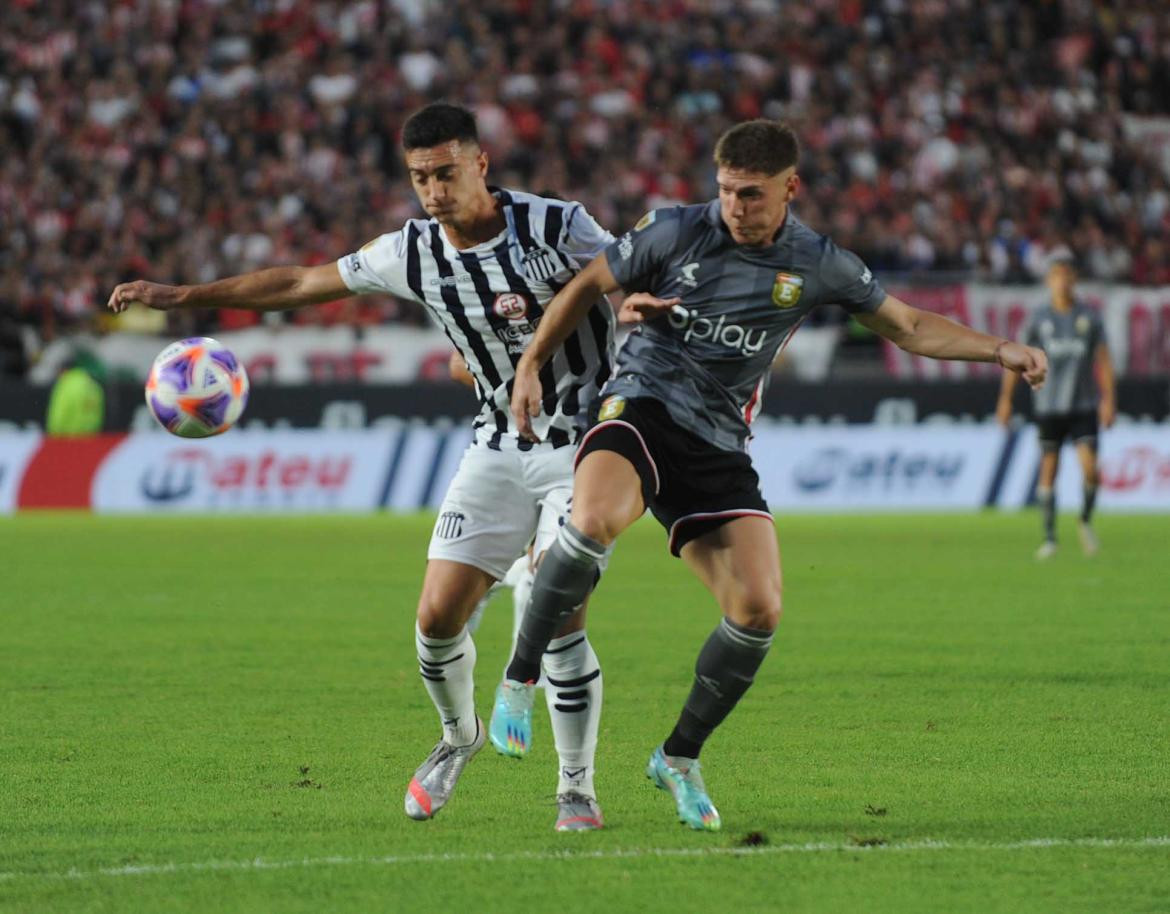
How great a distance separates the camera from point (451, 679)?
19.9 feet

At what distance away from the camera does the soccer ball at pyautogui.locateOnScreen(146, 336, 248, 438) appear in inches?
275

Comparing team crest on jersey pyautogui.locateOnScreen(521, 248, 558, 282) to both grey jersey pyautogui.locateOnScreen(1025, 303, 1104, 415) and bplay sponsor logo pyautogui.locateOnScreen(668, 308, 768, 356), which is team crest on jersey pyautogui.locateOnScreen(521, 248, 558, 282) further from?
grey jersey pyautogui.locateOnScreen(1025, 303, 1104, 415)

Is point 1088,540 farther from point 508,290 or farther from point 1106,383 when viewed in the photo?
point 508,290

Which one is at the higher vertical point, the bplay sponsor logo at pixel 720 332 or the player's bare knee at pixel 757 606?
the bplay sponsor logo at pixel 720 332

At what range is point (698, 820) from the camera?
18.3 feet

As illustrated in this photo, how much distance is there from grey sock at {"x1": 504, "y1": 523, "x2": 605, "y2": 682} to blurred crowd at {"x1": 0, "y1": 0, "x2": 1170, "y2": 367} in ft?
58.1

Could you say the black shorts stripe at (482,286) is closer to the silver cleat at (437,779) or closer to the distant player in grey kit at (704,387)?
the distant player in grey kit at (704,387)

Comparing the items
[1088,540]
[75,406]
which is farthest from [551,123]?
[1088,540]

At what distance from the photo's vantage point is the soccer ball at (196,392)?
698cm

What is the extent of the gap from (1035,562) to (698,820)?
9871 millimetres

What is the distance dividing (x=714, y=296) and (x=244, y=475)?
1546 centimetres

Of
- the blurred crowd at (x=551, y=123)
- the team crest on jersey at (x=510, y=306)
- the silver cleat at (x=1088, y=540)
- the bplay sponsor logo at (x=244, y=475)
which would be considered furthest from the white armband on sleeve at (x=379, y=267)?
the blurred crowd at (x=551, y=123)

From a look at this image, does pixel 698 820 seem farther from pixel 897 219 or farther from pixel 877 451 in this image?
pixel 897 219

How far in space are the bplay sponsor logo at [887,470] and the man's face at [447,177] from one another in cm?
1472
